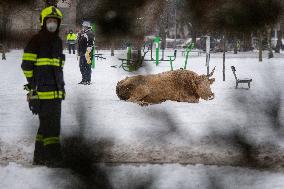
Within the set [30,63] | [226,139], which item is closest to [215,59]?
[30,63]

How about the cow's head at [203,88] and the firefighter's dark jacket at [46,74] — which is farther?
the cow's head at [203,88]

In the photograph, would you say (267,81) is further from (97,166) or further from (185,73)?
(185,73)

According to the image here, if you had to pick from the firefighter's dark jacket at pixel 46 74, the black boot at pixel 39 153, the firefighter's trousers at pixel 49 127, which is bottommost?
the black boot at pixel 39 153

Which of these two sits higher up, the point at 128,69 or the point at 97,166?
the point at 128,69

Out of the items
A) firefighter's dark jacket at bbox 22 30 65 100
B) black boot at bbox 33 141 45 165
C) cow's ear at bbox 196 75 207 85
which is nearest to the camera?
firefighter's dark jacket at bbox 22 30 65 100

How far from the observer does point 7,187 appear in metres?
4.23

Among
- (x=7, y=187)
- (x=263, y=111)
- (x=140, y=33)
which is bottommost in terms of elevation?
(x=7, y=187)

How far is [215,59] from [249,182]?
15.4 m

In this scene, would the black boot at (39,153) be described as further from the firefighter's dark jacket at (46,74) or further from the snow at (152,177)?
the firefighter's dark jacket at (46,74)

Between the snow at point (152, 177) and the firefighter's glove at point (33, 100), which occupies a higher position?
the firefighter's glove at point (33, 100)

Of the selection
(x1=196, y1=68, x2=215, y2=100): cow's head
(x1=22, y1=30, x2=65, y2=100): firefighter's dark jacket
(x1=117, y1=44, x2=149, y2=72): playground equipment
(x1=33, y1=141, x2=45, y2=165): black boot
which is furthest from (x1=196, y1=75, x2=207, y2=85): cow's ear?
(x1=117, y1=44, x2=149, y2=72): playground equipment

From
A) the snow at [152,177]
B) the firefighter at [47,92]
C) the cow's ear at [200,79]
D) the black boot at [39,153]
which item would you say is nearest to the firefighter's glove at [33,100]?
the firefighter at [47,92]

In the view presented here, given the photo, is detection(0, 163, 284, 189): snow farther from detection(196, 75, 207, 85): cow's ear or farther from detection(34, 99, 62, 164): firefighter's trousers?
detection(196, 75, 207, 85): cow's ear

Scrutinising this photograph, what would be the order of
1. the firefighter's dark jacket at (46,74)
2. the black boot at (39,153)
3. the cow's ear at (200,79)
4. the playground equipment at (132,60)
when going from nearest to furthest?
the playground equipment at (132,60) → the firefighter's dark jacket at (46,74) → the black boot at (39,153) → the cow's ear at (200,79)
